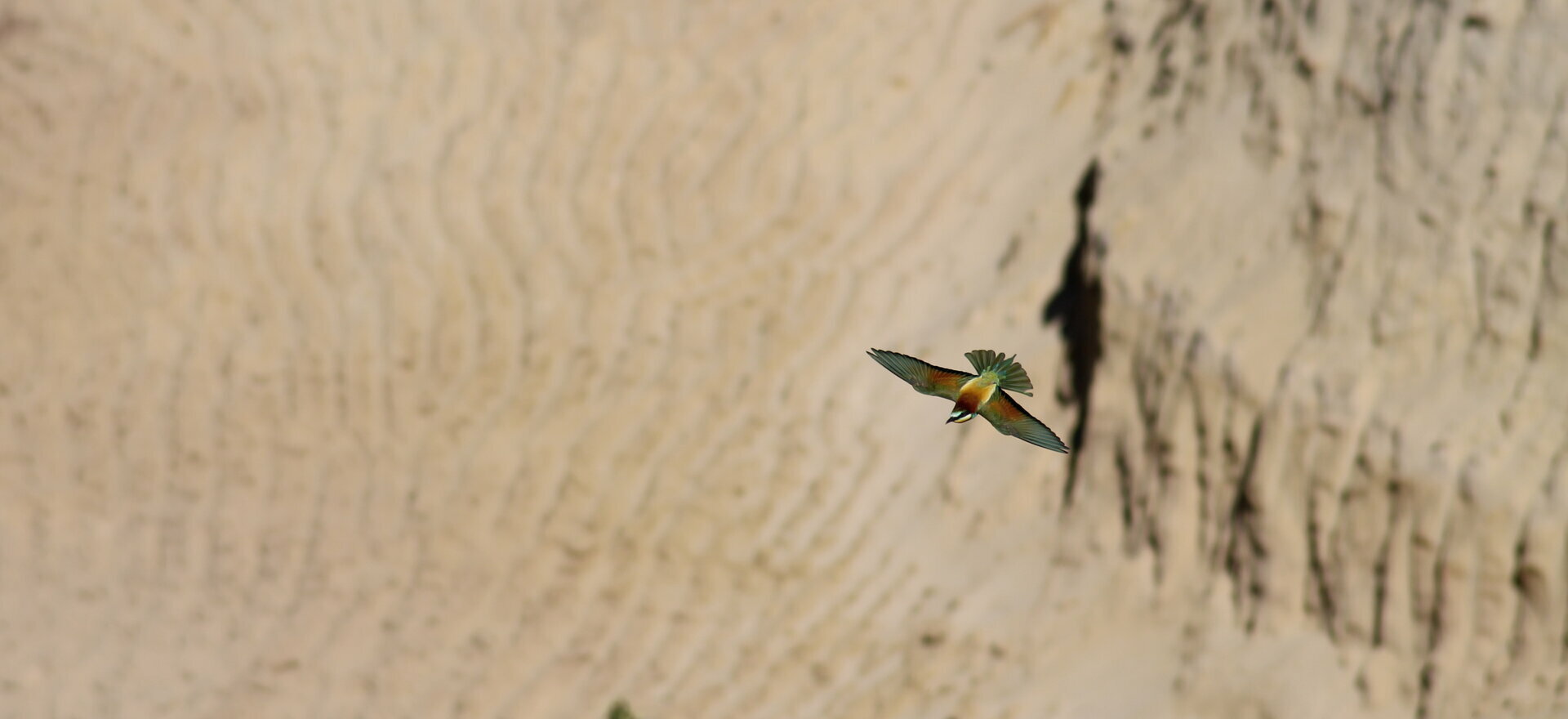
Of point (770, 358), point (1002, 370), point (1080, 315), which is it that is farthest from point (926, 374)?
point (770, 358)

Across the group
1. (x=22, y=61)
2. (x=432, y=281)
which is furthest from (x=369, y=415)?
(x=22, y=61)

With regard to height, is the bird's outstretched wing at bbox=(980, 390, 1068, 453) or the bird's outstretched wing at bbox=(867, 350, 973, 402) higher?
the bird's outstretched wing at bbox=(867, 350, 973, 402)

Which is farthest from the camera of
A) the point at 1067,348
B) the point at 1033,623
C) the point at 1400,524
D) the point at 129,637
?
the point at 129,637

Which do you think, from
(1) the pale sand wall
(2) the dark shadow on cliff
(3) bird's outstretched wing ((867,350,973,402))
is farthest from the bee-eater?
(2) the dark shadow on cliff

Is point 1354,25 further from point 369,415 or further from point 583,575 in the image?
point 369,415

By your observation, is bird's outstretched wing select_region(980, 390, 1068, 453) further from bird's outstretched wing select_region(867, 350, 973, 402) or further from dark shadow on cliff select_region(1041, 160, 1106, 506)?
dark shadow on cliff select_region(1041, 160, 1106, 506)

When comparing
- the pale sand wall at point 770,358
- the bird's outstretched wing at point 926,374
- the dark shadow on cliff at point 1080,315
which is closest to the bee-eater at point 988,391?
the bird's outstretched wing at point 926,374

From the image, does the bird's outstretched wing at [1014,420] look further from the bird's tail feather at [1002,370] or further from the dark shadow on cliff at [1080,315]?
the dark shadow on cliff at [1080,315]
